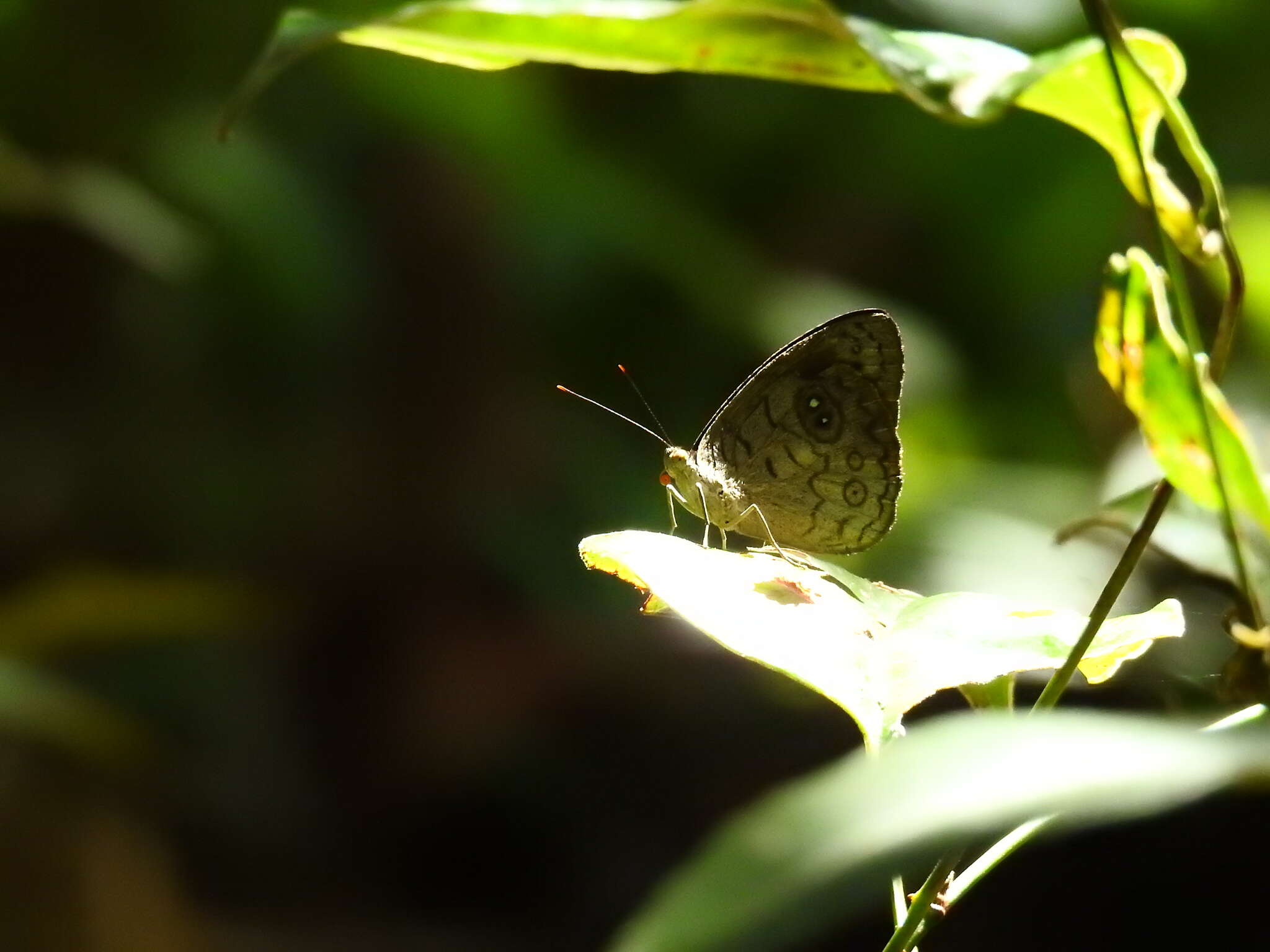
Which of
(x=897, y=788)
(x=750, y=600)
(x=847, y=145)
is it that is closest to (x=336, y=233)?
(x=847, y=145)

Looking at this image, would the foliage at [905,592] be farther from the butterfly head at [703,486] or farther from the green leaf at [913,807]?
the butterfly head at [703,486]

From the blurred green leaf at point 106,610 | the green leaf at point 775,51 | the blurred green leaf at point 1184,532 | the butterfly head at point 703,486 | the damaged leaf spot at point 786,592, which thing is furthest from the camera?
the blurred green leaf at point 106,610

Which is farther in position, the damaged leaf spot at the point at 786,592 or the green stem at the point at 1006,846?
the damaged leaf spot at the point at 786,592

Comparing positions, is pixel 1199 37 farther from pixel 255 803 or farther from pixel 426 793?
pixel 255 803

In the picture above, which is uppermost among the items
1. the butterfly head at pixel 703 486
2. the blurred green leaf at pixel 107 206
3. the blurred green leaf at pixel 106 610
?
the blurred green leaf at pixel 107 206

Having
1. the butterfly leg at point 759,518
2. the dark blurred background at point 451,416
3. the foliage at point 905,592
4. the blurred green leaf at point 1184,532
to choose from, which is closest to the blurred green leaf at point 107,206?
the dark blurred background at point 451,416

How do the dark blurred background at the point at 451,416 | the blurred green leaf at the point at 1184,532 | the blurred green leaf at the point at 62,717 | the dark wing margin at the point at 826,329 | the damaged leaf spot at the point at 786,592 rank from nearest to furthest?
the blurred green leaf at the point at 1184,532 → the damaged leaf spot at the point at 786,592 → the dark wing margin at the point at 826,329 → the blurred green leaf at the point at 62,717 → the dark blurred background at the point at 451,416

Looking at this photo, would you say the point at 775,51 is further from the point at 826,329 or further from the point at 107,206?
the point at 107,206
